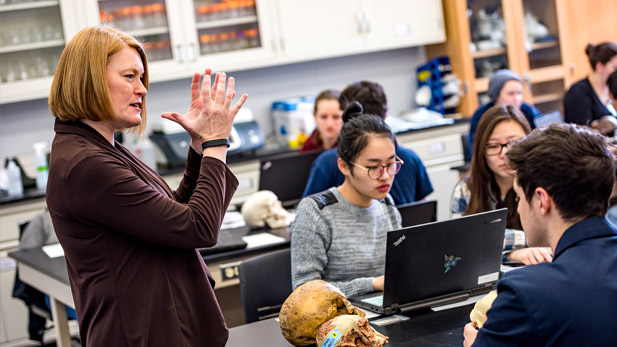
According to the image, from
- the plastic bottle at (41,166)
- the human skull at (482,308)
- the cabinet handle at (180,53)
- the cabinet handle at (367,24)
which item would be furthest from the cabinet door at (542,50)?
the human skull at (482,308)

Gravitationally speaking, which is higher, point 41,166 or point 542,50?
point 542,50

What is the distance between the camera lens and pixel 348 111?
8.50ft

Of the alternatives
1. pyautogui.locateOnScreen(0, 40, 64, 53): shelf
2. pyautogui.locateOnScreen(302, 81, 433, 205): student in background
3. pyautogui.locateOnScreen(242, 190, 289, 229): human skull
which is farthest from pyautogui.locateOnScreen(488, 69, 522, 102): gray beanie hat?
pyautogui.locateOnScreen(0, 40, 64, 53): shelf

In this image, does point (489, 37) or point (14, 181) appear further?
point (489, 37)

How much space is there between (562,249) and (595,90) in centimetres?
370

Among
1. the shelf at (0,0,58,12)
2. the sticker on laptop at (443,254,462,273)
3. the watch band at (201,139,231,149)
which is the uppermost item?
the shelf at (0,0,58,12)

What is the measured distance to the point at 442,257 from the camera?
74.1 inches

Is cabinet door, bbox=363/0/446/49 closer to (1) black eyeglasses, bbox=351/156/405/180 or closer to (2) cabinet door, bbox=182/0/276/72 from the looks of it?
(2) cabinet door, bbox=182/0/276/72

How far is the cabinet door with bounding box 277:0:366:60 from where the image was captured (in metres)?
5.12

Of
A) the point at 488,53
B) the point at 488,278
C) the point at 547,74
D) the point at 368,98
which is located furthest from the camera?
the point at 547,74

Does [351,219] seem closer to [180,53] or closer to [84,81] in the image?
[84,81]

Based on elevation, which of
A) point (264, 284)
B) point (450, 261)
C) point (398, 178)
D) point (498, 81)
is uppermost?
point (498, 81)

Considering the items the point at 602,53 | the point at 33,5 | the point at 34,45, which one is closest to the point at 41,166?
the point at 34,45

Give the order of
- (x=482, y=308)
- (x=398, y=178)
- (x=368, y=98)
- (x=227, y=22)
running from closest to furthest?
(x=482, y=308), (x=398, y=178), (x=368, y=98), (x=227, y=22)
